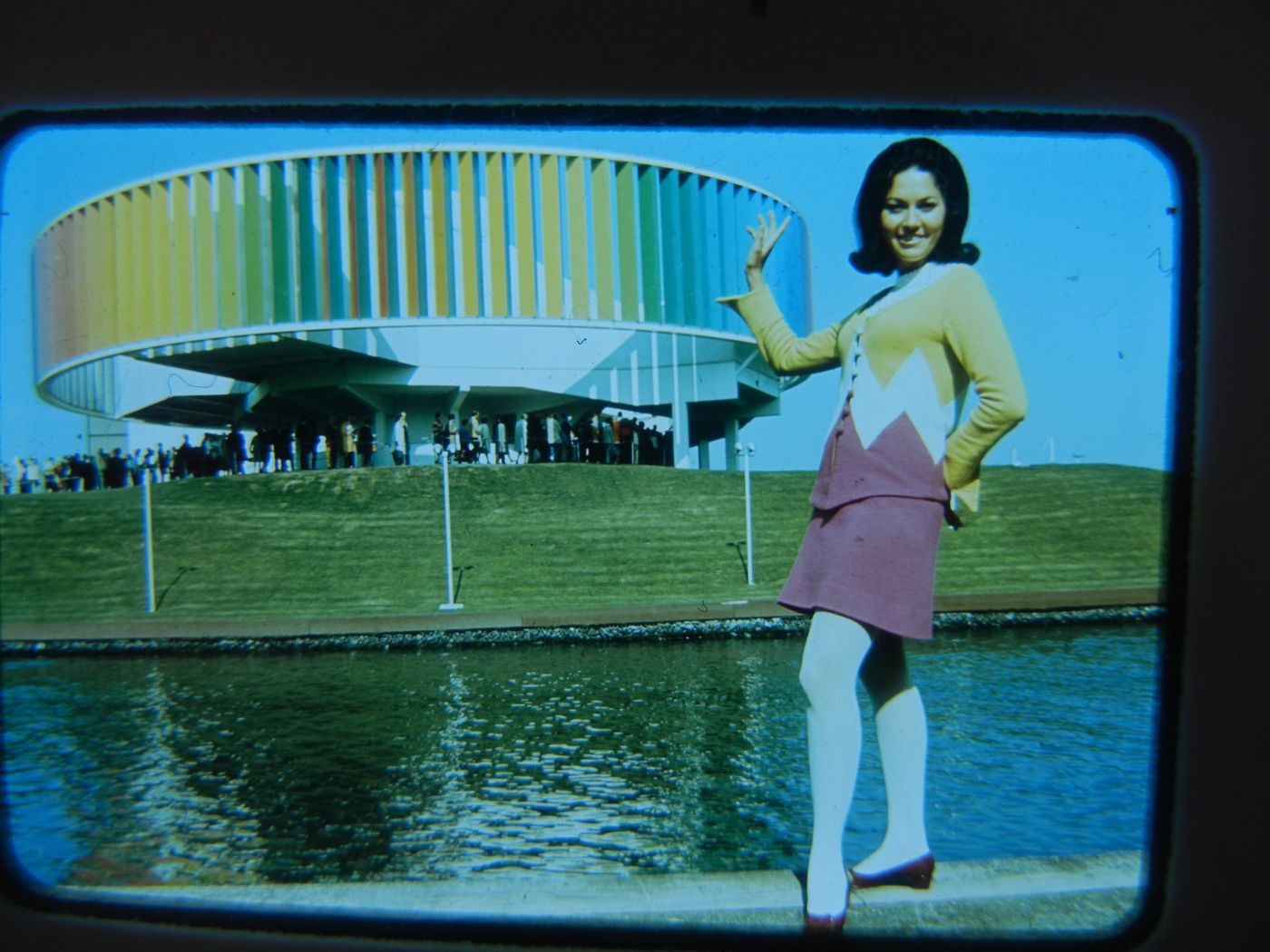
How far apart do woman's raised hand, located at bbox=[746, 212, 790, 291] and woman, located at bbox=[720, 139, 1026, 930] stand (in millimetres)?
150

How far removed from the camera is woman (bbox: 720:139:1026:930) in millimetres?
1982

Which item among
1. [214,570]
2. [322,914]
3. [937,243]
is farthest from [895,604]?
[214,570]

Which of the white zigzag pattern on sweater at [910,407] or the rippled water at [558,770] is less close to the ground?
the white zigzag pattern on sweater at [910,407]

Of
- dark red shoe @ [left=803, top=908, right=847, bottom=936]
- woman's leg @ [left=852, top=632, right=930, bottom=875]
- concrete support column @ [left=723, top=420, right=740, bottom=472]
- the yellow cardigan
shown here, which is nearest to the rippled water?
woman's leg @ [left=852, top=632, right=930, bottom=875]

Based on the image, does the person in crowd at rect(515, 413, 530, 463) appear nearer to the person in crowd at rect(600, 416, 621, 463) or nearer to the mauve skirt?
the person in crowd at rect(600, 416, 621, 463)

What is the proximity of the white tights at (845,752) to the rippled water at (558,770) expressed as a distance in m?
0.04

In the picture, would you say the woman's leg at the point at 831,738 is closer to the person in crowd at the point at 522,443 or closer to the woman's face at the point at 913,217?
the woman's face at the point at 913,217

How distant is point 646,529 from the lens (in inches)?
155

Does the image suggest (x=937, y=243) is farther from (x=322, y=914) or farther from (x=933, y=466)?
(x=322, y=914)

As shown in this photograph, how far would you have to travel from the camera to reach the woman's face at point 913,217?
2.01 metres

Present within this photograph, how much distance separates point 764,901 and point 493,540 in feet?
9.68

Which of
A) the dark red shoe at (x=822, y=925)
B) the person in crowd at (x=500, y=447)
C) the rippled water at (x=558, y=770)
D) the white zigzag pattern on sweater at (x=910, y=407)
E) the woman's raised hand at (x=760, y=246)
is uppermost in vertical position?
the woman's raised hand at (x=760, y=246)

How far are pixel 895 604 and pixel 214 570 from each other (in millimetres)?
2426

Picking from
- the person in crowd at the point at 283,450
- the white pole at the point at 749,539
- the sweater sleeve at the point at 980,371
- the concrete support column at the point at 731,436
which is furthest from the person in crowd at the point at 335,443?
the sweater sleeve at the point at 980,371
